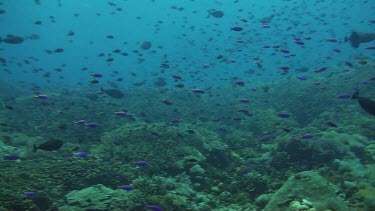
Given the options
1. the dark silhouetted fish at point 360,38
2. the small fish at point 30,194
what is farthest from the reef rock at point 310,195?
the dark silhouetted fish at point 360,38

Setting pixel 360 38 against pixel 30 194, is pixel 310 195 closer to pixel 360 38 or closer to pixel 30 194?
pixel 30 194

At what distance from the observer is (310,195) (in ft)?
24.7

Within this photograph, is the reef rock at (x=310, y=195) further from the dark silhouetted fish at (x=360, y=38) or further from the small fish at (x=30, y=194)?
the dark silhouetted fish at (x=360, y=38)

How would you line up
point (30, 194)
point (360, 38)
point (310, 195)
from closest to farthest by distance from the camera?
point (310, 195) < point (30, 194) < point (360, 38)

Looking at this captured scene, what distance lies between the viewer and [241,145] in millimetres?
15586

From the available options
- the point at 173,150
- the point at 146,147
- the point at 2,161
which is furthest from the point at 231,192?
the point at 2,161

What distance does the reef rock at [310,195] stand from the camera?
7125 millimetres

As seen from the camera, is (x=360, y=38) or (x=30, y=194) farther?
(x=360, y=38)

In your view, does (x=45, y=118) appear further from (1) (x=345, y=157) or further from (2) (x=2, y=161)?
(1) (x=345, y=157)

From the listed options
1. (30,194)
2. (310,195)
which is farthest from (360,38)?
(30,194)

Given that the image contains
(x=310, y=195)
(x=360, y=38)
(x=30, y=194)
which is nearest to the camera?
(x=310, y=195)

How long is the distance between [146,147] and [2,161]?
515 centimetres

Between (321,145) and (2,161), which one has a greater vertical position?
(321,145)

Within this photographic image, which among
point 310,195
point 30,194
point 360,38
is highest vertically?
point 360,38
